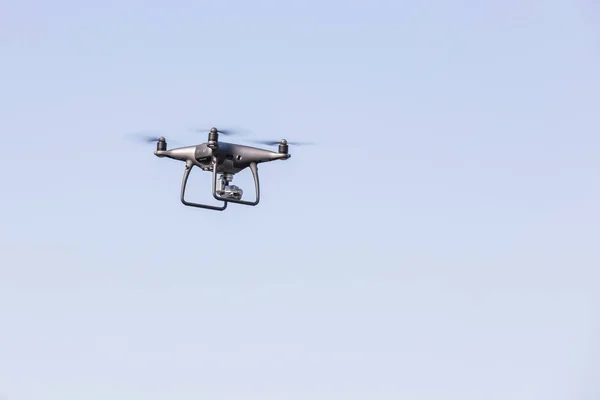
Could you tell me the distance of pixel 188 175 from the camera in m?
73.6

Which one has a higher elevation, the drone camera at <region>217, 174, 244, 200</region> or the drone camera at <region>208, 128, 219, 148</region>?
the drone camera at <region>208, 128, 219, 148</region>

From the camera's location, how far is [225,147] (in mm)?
71625

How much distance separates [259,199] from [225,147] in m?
2.31

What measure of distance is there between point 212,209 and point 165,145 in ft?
12.2

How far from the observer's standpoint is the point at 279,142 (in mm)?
73500

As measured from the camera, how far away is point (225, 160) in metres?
71.8

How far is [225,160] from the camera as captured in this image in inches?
2825

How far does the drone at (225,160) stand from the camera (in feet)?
235

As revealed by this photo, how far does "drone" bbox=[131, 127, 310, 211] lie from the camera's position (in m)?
71.6

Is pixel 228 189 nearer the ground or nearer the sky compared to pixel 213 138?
nearer the ground

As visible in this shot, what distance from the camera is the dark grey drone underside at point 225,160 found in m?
71.6

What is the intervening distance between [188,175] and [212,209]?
6.46ft

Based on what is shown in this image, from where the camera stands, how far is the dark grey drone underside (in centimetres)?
7156

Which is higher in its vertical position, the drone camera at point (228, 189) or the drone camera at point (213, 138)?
the drone camera at point (213, 138)
